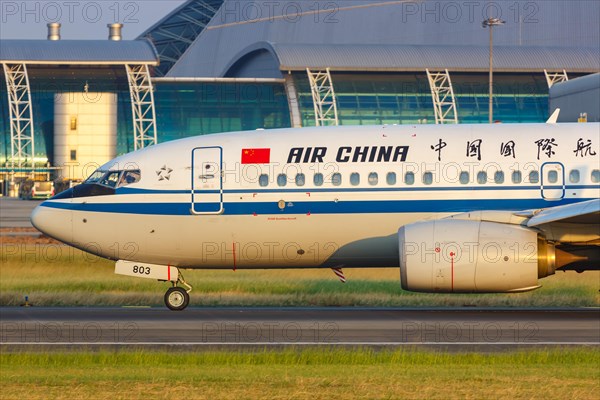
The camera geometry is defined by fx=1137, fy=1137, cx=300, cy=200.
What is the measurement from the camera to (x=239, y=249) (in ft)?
80.8

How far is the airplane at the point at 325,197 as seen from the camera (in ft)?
77.8

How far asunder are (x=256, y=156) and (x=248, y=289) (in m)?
6.13

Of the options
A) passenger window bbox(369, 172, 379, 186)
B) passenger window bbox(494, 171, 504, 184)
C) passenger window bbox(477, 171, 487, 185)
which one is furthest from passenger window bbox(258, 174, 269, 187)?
passenger window bbox(494, 171, 504, 184)

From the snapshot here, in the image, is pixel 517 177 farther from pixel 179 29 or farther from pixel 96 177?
pixel 179 29

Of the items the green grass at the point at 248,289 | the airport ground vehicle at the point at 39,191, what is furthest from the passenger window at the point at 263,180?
the airport ground vehicle at the point at 39,191

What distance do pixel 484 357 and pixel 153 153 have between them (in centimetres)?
1051

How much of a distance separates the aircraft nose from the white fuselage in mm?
27

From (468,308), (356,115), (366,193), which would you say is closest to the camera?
(366,193)

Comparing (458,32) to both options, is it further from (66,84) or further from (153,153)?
(153,153)

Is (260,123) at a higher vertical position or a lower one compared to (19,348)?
higher

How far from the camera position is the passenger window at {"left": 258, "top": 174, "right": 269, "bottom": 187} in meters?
24.5

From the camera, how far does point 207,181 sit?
24.8 meters

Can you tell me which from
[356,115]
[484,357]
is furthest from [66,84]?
[484,357]

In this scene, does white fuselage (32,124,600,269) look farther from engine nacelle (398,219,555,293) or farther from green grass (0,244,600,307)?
green grass (0,244,600,307)
